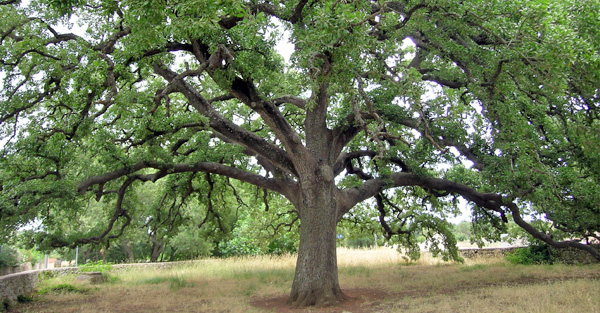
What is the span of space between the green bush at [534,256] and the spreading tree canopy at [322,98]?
610 centimetres

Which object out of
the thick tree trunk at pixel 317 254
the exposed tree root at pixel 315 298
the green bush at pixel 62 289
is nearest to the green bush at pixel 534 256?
the thick tree trunk at pixel 317 254

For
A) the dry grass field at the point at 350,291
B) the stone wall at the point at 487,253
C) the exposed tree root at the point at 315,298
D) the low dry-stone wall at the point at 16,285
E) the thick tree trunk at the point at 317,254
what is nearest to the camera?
the dry grass field at the point at 350,291

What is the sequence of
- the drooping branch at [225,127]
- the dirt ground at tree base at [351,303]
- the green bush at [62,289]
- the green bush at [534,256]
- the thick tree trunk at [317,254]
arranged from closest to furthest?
1. the dirt ground at tree base at [351,303]
2. the thick tree trunk at [317,254]
3. the drooping branch at [225,127]
4. the green bush at [62,289]
5. the green bush at [534,256]

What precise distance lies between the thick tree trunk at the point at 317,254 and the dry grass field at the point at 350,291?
0.45 metres

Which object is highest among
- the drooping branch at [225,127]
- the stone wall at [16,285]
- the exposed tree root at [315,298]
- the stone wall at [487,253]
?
the drooping branch at [225,127]

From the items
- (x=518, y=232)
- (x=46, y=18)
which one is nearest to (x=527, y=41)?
(x=46, y=18)

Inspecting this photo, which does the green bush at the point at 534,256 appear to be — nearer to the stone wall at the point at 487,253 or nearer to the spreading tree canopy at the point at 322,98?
the stone wall at the point at 487,253

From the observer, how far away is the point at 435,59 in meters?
11.4

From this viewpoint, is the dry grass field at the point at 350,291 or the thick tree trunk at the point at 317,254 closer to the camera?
the dry grass field at the point at 350,291

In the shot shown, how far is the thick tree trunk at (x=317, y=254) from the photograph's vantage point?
9.18m

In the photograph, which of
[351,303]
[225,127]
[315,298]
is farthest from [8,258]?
[351,303]

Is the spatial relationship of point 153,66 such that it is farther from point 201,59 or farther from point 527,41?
point 527,41

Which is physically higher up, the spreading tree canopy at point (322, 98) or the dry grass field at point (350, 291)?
the spreading tree canopy at point (322, 98)

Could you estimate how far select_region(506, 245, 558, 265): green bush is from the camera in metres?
16.4
